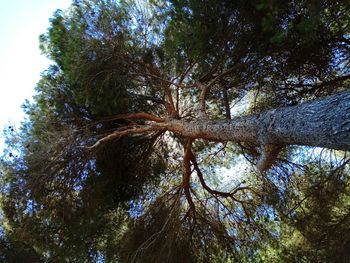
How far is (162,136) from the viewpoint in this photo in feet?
25.8

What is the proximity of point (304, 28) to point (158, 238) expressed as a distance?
4210 mm

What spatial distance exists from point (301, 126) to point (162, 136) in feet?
15.6

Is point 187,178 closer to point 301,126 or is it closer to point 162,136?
point 162,136

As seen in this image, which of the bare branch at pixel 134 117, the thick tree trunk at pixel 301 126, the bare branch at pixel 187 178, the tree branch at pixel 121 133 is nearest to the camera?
the thick tree trunk at pixel 301 126

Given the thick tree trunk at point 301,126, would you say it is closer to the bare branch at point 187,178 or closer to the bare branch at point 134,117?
the bare branch at point 187,178

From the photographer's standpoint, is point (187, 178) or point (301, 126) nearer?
point (301, 126)

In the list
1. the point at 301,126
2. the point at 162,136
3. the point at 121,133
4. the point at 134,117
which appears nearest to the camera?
the point at 301,126

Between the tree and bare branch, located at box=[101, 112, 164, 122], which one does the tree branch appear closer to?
the tree

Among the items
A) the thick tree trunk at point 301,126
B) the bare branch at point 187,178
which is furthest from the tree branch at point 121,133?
the thick tree trunk at point 301,126

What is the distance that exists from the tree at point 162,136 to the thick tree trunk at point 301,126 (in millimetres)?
154

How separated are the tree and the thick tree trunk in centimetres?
15

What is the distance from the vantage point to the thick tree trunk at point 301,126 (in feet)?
9.34

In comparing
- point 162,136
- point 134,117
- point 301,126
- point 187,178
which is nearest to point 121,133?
point 134,117

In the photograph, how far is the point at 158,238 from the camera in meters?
6.39
